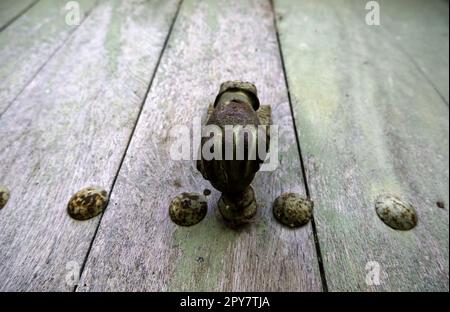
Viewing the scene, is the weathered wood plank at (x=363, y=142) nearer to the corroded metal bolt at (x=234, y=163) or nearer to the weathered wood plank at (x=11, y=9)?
the corroded metal bolt at (x=234, y=163)

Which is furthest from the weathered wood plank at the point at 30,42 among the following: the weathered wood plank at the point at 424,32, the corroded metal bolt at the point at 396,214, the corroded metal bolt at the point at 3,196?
the weathered wood plank at the point at 424,32

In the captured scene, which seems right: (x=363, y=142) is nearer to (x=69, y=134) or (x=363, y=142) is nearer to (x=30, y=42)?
(x=69, y=134)

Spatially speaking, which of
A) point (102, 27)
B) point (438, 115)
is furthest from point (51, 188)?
point (438, 115)

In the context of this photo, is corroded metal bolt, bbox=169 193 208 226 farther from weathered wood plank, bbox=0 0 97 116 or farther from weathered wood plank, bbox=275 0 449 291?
weathered wood plank, bbox=0 0 97 116

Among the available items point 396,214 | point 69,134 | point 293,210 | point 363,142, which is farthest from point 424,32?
point 69,134
